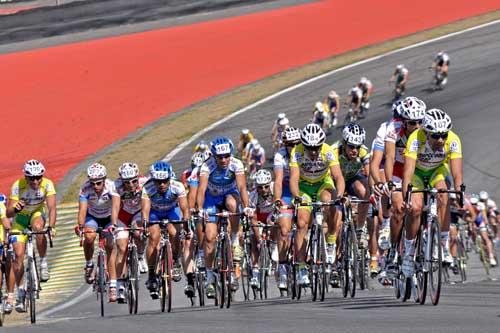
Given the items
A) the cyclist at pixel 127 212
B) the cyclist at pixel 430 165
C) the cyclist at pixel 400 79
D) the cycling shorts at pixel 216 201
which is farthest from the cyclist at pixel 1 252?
the cyclist at pixel 400 79

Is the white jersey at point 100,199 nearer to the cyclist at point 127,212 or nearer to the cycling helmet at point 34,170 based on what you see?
the cyclist at point 127,212

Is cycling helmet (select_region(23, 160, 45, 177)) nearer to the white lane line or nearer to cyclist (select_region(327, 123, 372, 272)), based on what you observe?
cyclist (select_region(327, 123, 372, 272))

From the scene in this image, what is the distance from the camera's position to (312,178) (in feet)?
54.5

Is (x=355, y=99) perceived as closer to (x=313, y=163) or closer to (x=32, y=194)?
(x=32, y=194)

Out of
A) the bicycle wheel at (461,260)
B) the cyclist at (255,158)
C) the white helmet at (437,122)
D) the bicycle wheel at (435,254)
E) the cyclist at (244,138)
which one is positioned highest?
the cyclist at (244,138)

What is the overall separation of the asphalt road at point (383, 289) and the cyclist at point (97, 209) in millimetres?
687

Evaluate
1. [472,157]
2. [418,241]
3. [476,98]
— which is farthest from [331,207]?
[476,98]

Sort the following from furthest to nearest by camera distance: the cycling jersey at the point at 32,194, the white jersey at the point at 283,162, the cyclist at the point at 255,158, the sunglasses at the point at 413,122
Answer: the cyclist at the point at 255,158, the cycling jersey at the point at 32,194, the white jersey at the point at 283,162, the sunglasses at the point at 413,122

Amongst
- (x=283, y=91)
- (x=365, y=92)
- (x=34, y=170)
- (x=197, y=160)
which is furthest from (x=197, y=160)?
(x=283, y=91)

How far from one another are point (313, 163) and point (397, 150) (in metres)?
0.96

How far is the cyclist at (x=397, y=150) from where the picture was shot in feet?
47.9

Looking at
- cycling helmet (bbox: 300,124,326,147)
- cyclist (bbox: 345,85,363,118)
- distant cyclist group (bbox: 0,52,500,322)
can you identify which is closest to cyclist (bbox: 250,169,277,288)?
distant cyclist group (bbox: 0,52,500,322)

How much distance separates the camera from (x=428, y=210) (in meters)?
13.6

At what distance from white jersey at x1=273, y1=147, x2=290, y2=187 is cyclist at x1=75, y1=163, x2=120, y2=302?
6.54ft
